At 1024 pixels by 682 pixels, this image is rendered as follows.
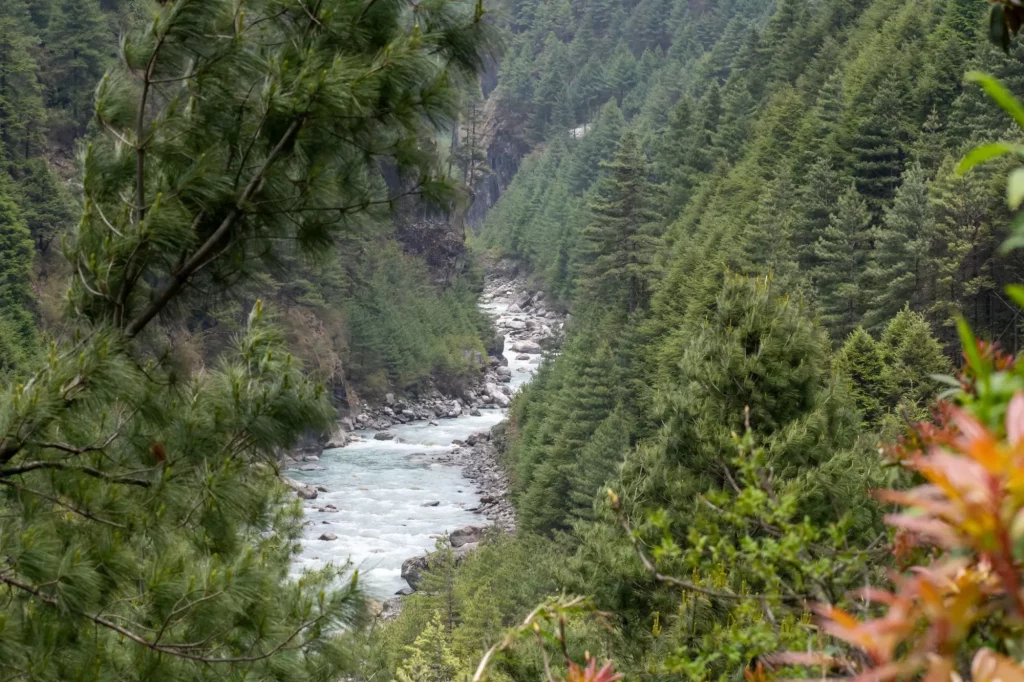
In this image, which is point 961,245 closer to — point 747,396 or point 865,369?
point 865,369

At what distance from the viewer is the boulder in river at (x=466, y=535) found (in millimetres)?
27438

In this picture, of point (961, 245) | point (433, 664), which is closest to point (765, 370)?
point (433, 664)

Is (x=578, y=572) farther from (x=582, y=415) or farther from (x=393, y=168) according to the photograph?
(x=582, y=415)

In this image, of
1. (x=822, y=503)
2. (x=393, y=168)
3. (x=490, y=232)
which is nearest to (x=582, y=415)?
(x=822, y=503)

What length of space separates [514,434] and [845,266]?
15.6m

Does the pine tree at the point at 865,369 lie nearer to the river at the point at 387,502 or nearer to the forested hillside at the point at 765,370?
the forested hillside at the point at 765,370

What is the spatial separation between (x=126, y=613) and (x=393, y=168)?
2.65m

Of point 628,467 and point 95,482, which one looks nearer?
point 95,482

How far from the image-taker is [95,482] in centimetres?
419

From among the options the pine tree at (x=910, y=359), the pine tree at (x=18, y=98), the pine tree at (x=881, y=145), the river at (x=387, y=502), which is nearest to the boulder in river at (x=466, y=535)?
the river at (x=387, y=502)

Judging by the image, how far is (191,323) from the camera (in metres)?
23.5

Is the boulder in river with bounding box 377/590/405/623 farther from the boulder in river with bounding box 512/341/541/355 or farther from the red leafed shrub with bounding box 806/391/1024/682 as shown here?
the boulder in river with bounding box 512/341/541/355

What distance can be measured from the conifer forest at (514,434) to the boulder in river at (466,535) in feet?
0.44

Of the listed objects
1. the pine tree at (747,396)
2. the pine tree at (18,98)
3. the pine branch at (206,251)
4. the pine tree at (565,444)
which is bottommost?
the pine tree at (565,444)
